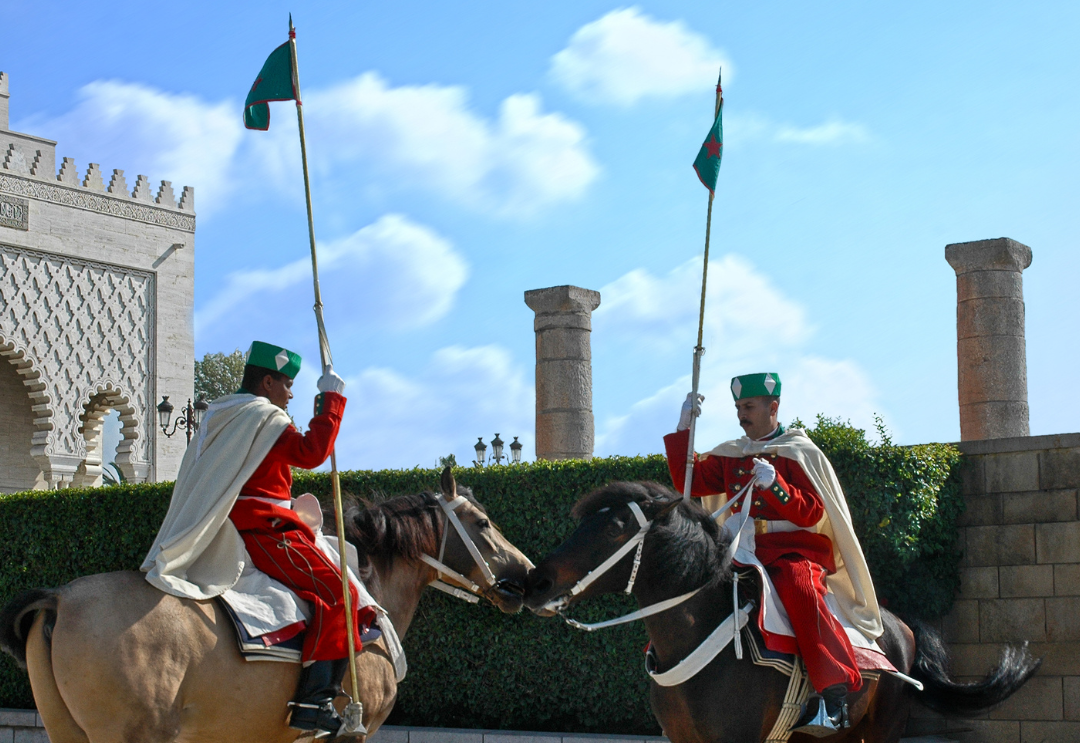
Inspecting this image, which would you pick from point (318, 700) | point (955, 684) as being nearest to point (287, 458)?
point (318, 700)

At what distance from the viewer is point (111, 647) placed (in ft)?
14.8

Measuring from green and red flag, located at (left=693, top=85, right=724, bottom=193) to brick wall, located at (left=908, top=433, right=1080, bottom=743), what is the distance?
13.9ft

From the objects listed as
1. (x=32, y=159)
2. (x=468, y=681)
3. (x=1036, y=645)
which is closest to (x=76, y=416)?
(x=32, y=159)

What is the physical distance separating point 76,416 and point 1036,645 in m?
25.4

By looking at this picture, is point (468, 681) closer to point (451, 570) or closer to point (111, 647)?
point (451, 570)

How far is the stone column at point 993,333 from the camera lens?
1273 cm

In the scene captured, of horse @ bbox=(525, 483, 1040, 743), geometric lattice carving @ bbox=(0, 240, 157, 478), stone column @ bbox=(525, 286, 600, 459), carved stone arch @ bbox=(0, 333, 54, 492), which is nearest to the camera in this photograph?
horse @ bbox=(525, 483, 1040, 743)

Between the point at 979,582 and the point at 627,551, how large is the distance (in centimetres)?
541

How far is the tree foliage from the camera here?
5075 centimetres

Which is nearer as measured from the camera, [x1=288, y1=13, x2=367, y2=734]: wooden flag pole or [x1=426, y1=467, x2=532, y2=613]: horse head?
[x1=288, y1=13, x2=367, y2=734]: wooden flag pole

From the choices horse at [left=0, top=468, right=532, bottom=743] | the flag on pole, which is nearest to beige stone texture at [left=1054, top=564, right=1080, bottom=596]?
horse at [left=0, top=468, right=532, bottom=743]

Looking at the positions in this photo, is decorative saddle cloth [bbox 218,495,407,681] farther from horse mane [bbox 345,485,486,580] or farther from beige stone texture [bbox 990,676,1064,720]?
beige stone texture [bbox 990,676,1064,720]

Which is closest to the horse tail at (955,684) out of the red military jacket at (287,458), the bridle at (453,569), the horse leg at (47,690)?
the bridle at (453,569)

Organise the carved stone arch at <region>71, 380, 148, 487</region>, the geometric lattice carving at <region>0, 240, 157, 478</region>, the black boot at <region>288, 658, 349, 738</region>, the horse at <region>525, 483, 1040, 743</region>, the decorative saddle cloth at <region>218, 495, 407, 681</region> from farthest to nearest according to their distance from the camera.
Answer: the carved stone arch at <region>71, 380, 148, 487</region>
the geometric lattice carving at <region>0, 240, 157, 478</region>
the black boot at <region>288, 658, 349, 738</region>
the decorative saddle cloth at <region>218, 495, 407, 681</region>
the horse at <region>525, 483, 1040, 743</region>
